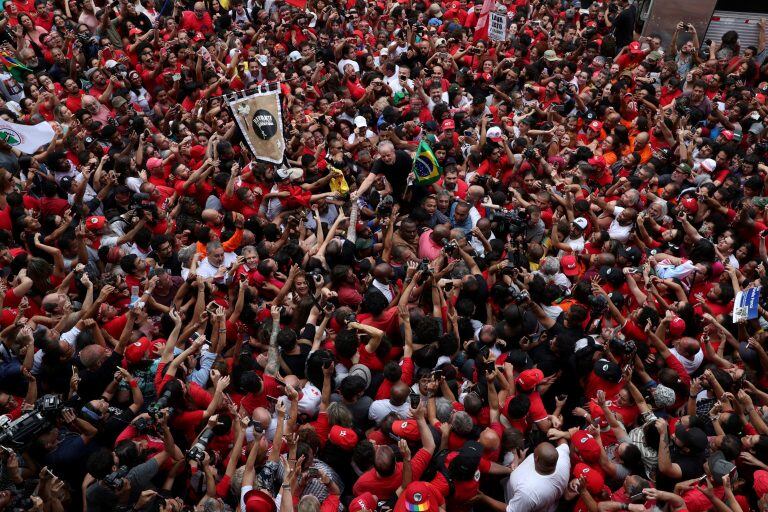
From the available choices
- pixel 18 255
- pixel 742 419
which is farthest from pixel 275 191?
pixel 742 419

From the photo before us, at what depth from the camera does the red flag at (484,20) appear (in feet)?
41.1

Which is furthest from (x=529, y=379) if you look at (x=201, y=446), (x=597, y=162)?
(x=597, y=162)

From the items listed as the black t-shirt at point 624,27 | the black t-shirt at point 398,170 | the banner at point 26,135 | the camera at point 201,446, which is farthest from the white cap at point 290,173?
the black t-shirt at point 624,27

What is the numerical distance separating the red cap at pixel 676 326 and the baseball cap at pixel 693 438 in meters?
1.60

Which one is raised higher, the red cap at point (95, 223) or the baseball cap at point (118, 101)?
the baseball cap at point (118, 101)

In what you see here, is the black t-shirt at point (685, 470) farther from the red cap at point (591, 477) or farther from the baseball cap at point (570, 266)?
the baseball cap at point (570, 266)

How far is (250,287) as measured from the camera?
20.6 ft

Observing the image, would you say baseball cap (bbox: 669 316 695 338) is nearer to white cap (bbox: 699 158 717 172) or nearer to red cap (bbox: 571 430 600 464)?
red cap (bbox: 571 430 600 464)

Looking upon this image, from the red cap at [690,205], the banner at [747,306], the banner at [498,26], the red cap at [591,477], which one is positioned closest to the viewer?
the red cap at [591,477]

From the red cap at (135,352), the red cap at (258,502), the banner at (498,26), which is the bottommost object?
the red cap at (135,352)

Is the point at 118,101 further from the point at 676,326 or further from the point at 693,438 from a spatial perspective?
the point at 693,438

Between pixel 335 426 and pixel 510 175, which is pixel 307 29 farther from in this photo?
pixel 335 426

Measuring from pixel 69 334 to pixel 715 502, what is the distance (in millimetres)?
5596

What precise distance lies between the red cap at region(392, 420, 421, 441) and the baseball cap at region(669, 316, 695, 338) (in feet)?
10.0
